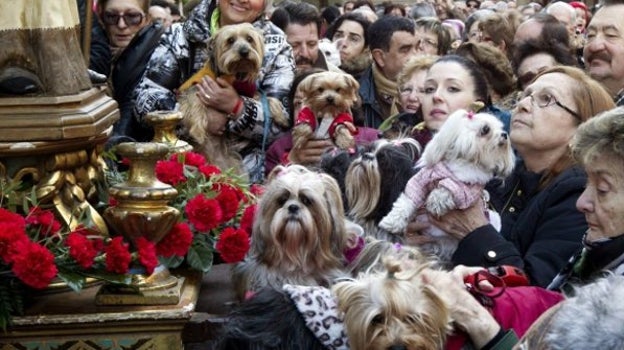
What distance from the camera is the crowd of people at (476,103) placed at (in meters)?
3.25

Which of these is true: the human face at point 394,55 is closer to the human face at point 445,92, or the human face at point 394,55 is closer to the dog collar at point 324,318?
the human face at point 445,92

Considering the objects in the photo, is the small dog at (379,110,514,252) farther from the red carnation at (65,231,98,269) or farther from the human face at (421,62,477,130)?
the red carnation at (65,231,98,269)

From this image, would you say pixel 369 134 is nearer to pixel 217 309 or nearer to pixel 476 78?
pixel 476 78

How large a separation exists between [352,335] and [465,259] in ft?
3.09

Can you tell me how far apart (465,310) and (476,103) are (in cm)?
222

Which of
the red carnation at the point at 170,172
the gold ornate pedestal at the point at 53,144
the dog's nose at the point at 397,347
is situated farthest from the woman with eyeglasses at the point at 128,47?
the dog's nose at the point at 397,347

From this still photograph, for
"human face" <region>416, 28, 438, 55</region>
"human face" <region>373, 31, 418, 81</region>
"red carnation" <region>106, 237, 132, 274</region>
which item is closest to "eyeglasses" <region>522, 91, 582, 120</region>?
"red carnation" <region>106, 237, 132, 274</region>

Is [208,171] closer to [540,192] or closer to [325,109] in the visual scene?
[540,192]

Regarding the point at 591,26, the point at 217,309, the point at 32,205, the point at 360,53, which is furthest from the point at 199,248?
the point at 360,53

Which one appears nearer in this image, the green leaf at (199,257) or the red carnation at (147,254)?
the red carnation at (147,254)

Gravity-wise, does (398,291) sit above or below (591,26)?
above

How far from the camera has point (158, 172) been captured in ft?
13.2

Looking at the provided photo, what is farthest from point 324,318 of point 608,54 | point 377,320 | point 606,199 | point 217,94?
point 608,54

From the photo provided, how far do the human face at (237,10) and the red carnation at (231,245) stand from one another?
2.37 metres
